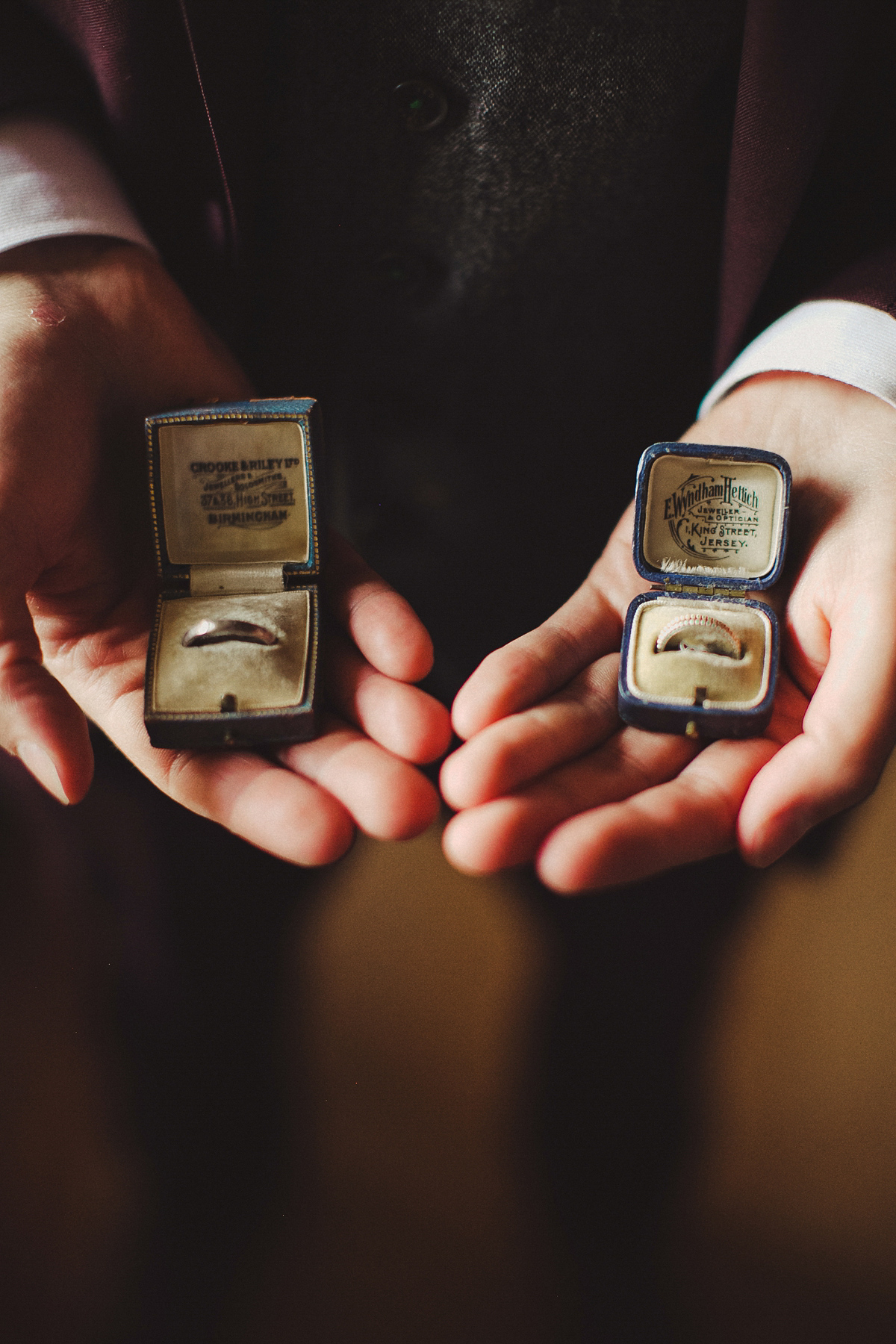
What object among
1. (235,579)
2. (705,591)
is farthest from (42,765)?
(705,591)

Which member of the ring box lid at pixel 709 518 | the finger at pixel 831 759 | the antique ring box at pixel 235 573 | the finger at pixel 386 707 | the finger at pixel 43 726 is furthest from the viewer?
the ring box lid at pixel 709 518

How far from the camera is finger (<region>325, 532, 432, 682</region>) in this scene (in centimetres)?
177

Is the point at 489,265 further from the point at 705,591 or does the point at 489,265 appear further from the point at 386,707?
the point at 386,707

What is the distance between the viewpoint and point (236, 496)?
2080 mm

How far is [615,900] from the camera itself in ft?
7.00

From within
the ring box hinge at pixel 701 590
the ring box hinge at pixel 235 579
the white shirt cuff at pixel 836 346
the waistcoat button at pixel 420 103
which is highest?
the waistcoat button at pixel 420 103

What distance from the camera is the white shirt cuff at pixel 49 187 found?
6.49ft

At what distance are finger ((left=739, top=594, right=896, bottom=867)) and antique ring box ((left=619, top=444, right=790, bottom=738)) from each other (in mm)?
178

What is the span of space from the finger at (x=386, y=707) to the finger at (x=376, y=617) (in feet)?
0.11

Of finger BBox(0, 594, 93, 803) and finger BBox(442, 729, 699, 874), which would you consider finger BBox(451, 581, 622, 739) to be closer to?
finger BBox(442, 729, 699, 874)

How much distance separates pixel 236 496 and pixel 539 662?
80 centimetres

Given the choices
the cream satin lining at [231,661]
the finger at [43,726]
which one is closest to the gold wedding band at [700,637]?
the cream satin lining at [231,661]

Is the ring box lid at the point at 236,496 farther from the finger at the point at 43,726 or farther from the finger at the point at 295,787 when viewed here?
the finger at the point at 43,726

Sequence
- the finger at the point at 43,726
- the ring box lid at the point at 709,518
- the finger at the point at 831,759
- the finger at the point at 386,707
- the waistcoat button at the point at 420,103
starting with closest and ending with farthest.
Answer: the finger at the point at 43,726, the finger at the point at 831,759, the finger at the point at 386,707, the waistcoat button at the point at 420,103, the ring box lid at the point at 709,518
